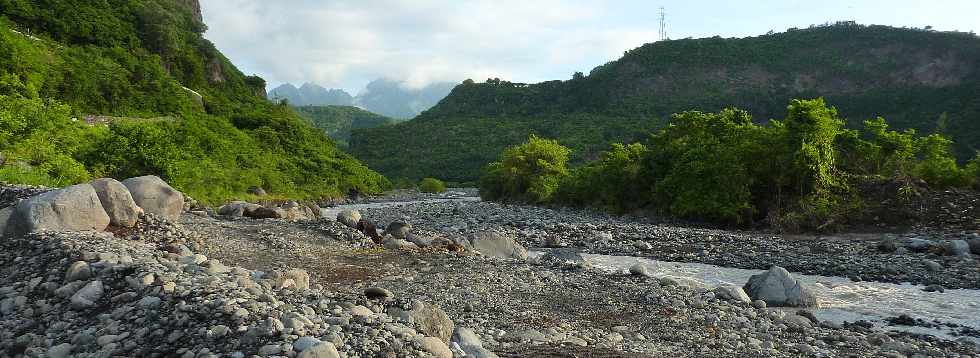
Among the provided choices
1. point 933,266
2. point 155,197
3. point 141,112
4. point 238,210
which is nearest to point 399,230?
point 238,210

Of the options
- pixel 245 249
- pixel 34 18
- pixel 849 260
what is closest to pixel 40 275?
pixel 245 249

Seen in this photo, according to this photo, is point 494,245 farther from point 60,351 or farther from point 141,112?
point 141,112

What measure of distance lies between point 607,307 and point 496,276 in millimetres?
2988

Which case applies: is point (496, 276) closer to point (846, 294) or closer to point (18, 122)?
point (846, 294)

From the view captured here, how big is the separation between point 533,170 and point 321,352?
51.0m

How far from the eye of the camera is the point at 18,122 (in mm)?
19609

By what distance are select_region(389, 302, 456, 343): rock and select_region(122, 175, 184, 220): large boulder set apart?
1013cm

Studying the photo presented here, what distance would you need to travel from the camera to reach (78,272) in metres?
6.96

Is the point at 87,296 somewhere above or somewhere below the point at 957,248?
above

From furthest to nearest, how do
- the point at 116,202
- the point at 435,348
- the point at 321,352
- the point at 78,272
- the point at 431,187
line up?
the point at 431,187, the point at 116,202, the point at 78,272, the point at 435,348, the point at 321,352

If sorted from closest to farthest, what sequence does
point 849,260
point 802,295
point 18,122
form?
point 802,295
point 849,260
point 18,122

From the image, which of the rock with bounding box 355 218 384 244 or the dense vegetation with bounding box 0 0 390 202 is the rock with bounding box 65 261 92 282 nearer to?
the rock with bounding box 355 218 384 244

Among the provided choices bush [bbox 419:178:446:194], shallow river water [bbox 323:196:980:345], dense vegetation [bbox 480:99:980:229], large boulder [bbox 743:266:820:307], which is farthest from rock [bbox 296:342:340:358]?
bush [bbox 419:178:446:194]

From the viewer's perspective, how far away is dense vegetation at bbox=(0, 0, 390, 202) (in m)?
21.9
